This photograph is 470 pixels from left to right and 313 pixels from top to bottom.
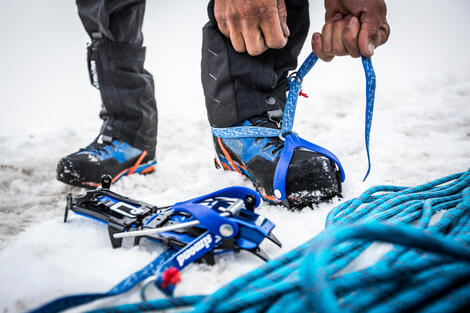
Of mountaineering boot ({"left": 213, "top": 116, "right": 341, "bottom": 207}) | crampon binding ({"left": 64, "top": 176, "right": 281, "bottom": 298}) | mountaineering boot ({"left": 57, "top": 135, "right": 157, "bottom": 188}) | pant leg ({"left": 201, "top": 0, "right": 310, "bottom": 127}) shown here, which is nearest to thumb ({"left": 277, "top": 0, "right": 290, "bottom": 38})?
pant leg ({"left": 201, "top": 0, "right": 310, "bottom": 127})

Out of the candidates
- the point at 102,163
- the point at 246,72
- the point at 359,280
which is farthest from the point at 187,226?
the point at 102,163

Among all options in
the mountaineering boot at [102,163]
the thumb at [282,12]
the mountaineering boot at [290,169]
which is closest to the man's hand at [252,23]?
the thumb at [282,12]

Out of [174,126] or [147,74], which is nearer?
[147,74]

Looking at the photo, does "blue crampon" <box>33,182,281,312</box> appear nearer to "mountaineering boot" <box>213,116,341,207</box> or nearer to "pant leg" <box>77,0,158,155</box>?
"mountaineering boot" <box>213,116,341,207</box>

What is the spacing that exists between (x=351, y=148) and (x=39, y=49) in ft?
14.3

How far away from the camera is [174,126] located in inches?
109

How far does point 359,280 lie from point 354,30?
0.91 m

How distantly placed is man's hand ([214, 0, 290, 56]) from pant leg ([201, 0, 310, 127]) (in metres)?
0.07

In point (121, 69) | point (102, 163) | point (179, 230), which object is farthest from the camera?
point (121, 69)

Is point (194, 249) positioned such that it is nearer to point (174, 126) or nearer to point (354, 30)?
point (354, 30)

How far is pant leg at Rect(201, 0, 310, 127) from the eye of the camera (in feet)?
4.13

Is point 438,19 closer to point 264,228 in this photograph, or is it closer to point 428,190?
point 428,190

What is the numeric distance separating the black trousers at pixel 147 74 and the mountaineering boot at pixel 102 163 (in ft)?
0.19

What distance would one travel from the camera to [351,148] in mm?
1852
